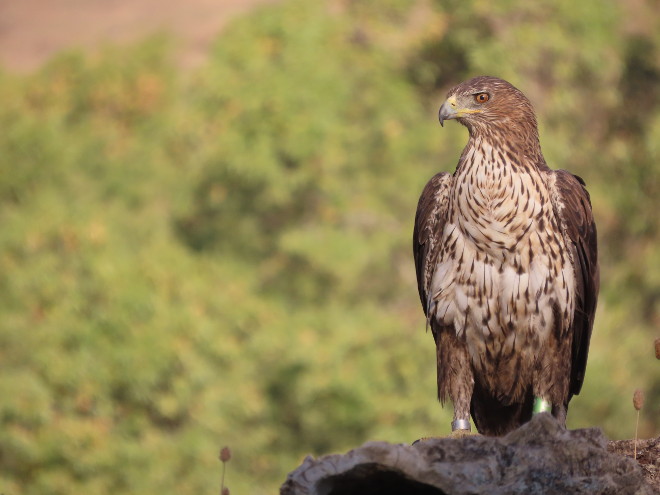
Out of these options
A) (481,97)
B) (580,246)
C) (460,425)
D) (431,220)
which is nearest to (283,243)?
(431,220)

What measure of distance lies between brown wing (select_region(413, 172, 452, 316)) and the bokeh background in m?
11.1

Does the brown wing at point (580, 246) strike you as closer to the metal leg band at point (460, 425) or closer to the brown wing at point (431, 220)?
the brown wing at point (431, 220)

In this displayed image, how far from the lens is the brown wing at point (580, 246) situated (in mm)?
7234

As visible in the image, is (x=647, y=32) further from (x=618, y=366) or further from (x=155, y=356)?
(x=155, y=356)

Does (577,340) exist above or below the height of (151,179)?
below

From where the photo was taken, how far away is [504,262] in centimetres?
712

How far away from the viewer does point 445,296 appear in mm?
7305

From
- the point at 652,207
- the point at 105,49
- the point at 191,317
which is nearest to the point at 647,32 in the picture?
the point at 652,207

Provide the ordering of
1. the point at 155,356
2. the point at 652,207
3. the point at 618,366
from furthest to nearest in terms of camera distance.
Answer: the point at 652,207 → the point at 618,366 → the point at 155,356

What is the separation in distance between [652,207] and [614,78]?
3008 mm

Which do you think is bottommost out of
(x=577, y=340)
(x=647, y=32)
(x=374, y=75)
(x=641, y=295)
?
(x=577, y=340)

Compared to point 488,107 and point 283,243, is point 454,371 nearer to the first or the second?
point 488,107

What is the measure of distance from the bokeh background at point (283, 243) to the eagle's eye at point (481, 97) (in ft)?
37.9

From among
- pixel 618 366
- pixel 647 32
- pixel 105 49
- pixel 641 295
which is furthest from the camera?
pixel 105 49
